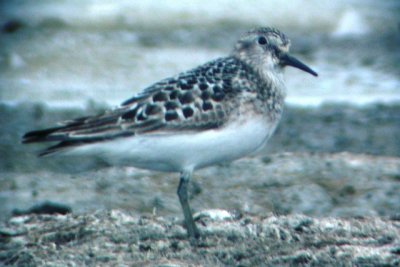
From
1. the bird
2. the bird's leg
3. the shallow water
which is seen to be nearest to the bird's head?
the bird

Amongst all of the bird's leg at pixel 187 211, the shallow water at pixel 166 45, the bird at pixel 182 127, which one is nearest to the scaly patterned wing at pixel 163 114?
the bird at pixel 182 127

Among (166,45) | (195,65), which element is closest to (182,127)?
(195,65)

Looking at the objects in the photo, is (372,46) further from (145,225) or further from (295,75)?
(145,225)

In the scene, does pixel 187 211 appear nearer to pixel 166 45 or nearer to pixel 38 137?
pixel 38 137

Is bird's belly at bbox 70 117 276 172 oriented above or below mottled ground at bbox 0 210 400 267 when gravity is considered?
above

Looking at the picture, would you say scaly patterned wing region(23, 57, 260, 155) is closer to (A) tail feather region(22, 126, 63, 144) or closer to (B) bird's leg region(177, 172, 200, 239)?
(A) tail feather region(22, 126, 63, 144)

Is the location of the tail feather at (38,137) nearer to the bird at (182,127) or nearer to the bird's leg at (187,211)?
the bird at (182,127)
